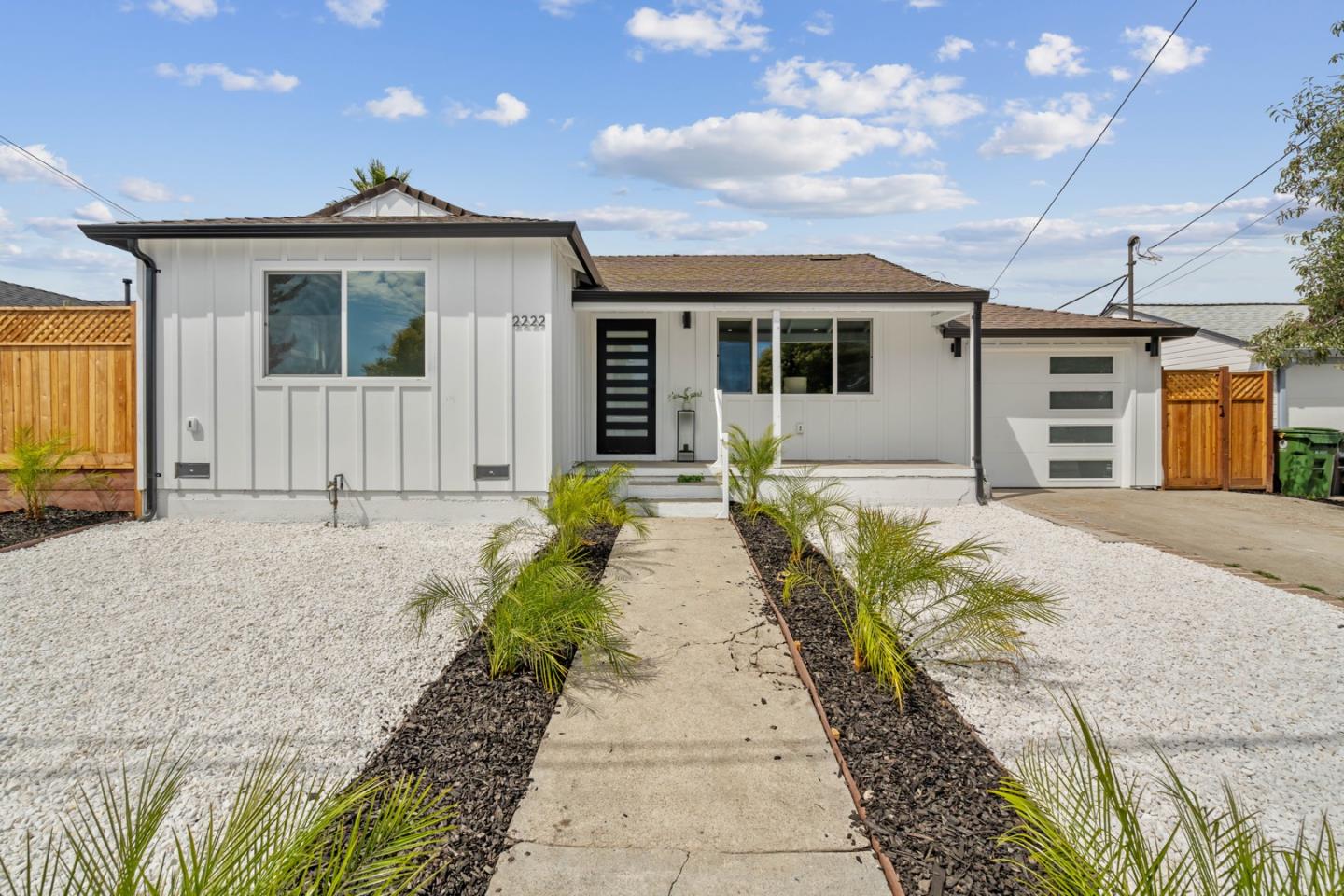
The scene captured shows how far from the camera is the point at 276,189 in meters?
10.7

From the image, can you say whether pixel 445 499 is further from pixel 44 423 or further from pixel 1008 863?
pixel 1008 863

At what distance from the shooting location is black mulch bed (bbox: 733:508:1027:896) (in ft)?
6.30

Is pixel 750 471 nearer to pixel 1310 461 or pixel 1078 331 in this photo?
pixel 1078 331

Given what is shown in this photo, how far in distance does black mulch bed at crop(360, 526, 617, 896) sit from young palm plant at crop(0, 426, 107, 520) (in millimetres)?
6421

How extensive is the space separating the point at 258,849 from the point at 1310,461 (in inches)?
505

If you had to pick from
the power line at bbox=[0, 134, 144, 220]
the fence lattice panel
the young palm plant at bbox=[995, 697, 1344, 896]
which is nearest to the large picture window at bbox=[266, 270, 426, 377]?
the fence lattice panel

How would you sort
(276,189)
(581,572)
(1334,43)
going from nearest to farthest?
1. (581,572)
2. (1334,43)
3. (276,189)

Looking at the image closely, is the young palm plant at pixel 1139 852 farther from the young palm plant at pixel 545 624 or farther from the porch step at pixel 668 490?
the porch step at pixel 668 490

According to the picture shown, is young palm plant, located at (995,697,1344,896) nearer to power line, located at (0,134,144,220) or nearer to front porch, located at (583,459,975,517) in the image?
front porch, located at (583,459,975,517)

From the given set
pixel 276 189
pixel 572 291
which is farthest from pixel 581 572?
pixel 276 189

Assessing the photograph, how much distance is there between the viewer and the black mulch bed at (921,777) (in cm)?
192

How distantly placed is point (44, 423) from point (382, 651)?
670 centimetres

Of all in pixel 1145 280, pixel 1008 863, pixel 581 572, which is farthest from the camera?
pixel 1145 280

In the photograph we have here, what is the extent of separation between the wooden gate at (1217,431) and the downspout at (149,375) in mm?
13268
